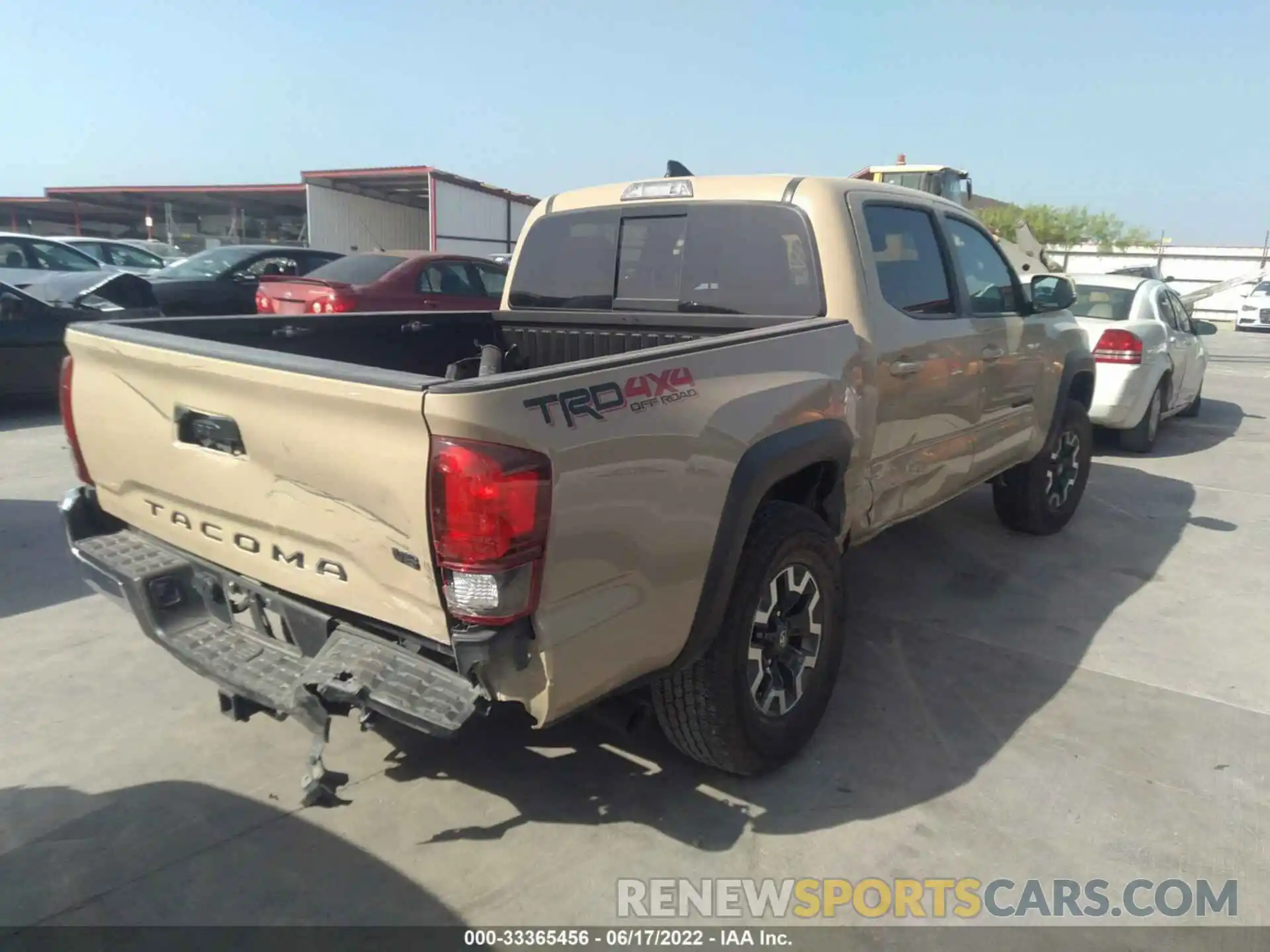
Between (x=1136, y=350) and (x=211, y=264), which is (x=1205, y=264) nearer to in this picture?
(x=1136, y=350)

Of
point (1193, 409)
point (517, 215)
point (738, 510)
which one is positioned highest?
point (517, 215)

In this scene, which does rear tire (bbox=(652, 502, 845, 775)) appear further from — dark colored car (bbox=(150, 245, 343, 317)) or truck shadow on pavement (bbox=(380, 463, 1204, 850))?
dark colored car (bbox=(150, 245, 343, 317))

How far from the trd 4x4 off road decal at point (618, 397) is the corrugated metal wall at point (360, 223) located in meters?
25.8

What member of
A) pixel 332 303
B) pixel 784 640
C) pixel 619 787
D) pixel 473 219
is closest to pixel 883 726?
pixel 784 640

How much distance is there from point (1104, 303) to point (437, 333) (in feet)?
22.9

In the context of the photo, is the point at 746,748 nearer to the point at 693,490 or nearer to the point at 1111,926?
the point at 693,490

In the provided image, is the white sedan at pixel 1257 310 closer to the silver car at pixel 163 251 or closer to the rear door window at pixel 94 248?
the silver car at pixel 163 251

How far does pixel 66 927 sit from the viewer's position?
92.4 inches

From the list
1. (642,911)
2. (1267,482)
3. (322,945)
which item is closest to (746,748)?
(642,911)

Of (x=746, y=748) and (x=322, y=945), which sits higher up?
(x=746, y=748)

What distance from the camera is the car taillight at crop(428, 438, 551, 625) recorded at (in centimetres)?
204

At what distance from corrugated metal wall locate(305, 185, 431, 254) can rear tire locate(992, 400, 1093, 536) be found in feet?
78.6

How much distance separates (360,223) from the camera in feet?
97.0

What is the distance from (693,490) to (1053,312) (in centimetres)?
354
